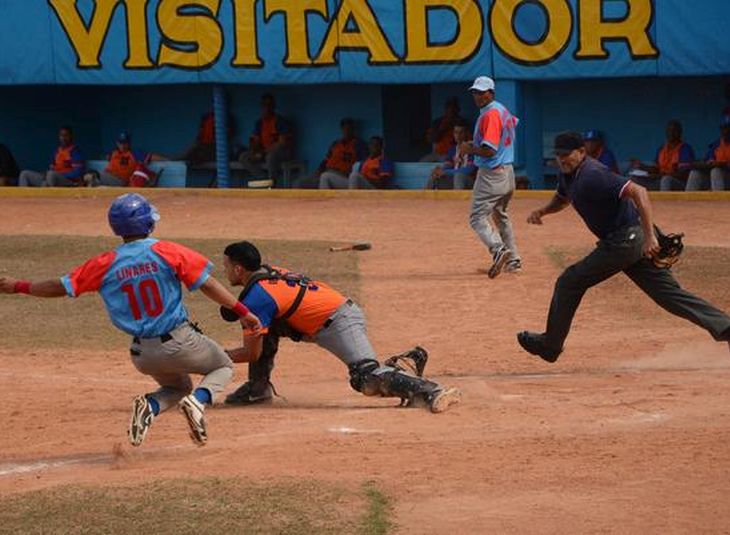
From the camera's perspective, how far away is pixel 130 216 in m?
9.03

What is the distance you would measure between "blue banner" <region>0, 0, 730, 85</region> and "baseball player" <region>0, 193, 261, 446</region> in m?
12.7

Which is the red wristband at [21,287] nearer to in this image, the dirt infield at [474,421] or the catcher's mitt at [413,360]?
the dirt infield at [474,421]

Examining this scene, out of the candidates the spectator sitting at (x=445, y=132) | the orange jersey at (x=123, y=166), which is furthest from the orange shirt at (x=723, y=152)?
the orange jersey at (x=123, y=166)

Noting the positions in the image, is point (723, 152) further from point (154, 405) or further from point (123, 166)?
point (154, 405)

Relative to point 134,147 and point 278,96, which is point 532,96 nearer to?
point 278,96

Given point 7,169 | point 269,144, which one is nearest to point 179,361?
point 269,144

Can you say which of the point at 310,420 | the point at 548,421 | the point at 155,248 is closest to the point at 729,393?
the point at 548,421

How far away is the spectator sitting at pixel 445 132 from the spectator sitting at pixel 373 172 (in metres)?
0.67

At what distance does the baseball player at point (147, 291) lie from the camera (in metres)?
8.97

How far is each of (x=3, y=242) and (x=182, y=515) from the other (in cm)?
1210

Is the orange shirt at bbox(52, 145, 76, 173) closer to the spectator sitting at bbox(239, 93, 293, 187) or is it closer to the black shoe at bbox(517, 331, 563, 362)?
the spectator sitting at bbox(239, 93, 293, 187)

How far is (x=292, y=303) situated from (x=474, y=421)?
1361 millimetres

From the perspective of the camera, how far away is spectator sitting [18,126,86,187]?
2514cm

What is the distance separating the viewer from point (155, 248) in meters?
9.02
